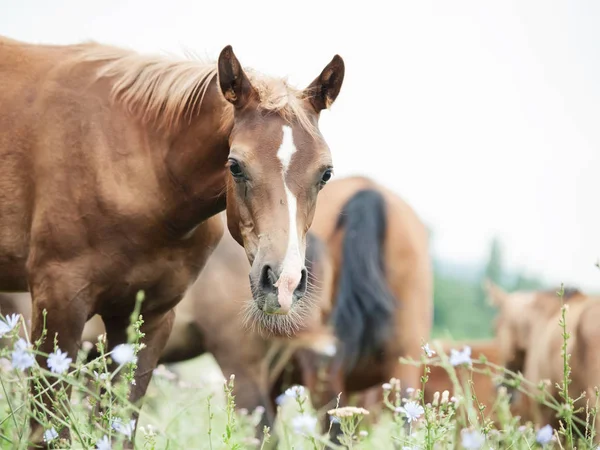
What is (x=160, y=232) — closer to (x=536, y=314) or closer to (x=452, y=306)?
(x=536, y=314)

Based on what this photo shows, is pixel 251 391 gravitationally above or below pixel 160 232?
below

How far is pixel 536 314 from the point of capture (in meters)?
7.00


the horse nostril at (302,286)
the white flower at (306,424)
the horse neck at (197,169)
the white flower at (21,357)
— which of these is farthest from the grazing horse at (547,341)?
the white flower at (21,357)

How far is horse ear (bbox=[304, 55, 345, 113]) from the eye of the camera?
3266 millimetres

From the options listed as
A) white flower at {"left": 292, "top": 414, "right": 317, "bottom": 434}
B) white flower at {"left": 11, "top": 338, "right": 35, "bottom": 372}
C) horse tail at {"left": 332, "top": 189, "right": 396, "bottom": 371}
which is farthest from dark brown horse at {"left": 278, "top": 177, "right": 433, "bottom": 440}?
white flower at {"left": 11, "top": 338, "right": 35, "bottom": 372}

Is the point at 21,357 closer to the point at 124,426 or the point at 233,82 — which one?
the point at 124,426

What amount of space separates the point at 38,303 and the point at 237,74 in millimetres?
1213

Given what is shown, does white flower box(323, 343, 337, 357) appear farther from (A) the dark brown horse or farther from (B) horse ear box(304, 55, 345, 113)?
(B) horse ear box(304, 55, 345, 113)

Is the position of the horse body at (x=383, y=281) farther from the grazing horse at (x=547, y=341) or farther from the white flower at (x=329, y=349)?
the grazing horse at (x=547, y=341)

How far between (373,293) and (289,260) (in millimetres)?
3265

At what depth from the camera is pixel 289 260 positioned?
274cm

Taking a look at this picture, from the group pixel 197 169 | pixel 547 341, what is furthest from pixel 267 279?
pixel 547 341

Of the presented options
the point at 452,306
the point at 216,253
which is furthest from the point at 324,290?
the point at 452,306

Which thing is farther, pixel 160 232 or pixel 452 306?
pixel 452 306
